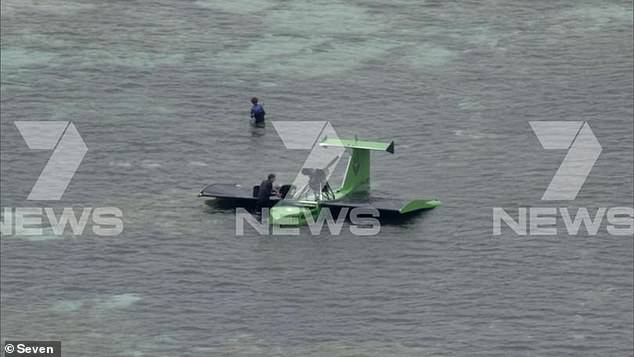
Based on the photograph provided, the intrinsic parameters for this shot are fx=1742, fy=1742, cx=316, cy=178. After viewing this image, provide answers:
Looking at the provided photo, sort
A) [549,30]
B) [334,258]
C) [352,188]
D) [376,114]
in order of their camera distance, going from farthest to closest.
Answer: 1. [549,30]
2. [376,114]
3. [352,188]
4. [334,258]

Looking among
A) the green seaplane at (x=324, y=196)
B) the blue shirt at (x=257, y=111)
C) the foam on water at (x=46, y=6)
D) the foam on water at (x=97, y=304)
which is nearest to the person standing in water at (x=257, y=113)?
the blue shirt at (x=257, y=111)

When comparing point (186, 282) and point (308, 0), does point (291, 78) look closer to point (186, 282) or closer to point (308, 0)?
point (308, 0)

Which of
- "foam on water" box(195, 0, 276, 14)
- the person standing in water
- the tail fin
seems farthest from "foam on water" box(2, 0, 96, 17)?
the tail fin

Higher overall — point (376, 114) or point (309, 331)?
point (376, 114)

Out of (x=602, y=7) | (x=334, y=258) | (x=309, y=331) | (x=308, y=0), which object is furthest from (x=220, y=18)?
(x=309, y=331)

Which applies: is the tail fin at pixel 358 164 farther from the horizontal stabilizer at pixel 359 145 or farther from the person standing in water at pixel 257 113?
the person standing in water at pixel 257 113

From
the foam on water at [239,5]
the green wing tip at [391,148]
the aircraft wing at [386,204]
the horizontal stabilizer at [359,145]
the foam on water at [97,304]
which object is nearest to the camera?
the foam on water at [97,304]

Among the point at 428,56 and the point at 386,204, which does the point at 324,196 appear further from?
the point at 428,56

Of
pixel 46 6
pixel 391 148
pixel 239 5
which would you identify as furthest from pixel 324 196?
pixel 46 6
